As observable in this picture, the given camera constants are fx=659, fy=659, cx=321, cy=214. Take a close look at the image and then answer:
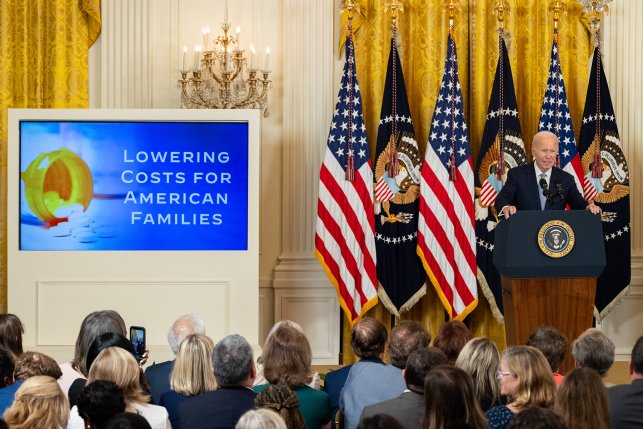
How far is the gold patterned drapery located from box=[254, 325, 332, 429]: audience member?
366 cm

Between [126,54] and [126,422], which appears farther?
[126,54]

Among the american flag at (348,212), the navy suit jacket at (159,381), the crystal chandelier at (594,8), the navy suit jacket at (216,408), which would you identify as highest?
the crystal chandelier at (594,8)

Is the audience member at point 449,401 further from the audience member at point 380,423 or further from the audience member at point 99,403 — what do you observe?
the audience member at point 99,403

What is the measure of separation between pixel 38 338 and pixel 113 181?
145 cm

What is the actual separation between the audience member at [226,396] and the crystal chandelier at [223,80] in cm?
381

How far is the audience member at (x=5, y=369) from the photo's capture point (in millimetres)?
2758

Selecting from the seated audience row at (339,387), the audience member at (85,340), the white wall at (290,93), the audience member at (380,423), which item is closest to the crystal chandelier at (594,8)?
the white wall at (290,93)

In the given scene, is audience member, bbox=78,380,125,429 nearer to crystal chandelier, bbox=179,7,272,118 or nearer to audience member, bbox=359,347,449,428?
audience member, bbox=359,347,449,428

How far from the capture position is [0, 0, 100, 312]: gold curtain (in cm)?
623

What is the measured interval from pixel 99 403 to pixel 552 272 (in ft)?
9.91

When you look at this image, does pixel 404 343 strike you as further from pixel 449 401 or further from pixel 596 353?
pixel 449 401

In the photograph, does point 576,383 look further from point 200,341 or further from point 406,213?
point 406,213

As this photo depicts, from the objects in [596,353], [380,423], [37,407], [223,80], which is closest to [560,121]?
[223,80]

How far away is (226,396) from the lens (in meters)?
2.49
